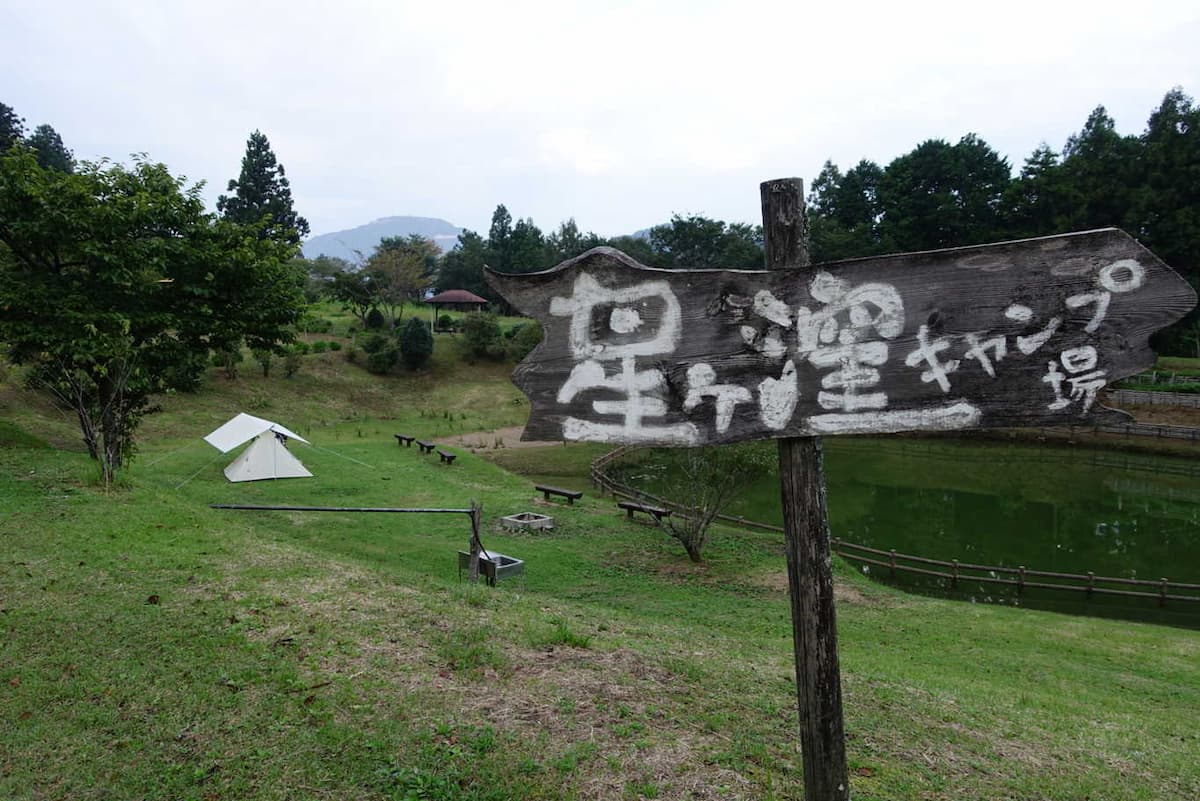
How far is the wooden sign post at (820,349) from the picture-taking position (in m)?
2.25

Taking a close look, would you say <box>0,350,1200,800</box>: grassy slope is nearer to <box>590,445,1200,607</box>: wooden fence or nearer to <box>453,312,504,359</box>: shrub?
<box>590,445,1200,607</box>: wooden fence

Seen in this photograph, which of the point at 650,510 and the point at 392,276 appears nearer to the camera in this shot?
the point at 650,510

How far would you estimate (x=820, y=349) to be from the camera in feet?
8.09

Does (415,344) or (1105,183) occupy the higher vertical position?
(1105,183)

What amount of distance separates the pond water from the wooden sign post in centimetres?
1305

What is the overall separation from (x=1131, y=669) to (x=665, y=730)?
8.00 m

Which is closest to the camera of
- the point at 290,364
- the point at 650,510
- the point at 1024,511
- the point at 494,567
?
the point at 494,567

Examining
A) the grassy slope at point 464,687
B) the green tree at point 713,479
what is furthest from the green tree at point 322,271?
the grassy slope at point 464,687

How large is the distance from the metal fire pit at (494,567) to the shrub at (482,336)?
3085cm

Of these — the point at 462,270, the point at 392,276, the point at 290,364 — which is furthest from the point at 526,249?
the point at 290,364

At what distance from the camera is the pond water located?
48.3 ft

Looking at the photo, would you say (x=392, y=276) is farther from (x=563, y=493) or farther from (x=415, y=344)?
(x=563, y=493)

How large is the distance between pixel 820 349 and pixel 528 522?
12509 millimetres

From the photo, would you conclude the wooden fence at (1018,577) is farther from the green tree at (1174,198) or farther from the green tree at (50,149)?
the green tree at (50,149)
